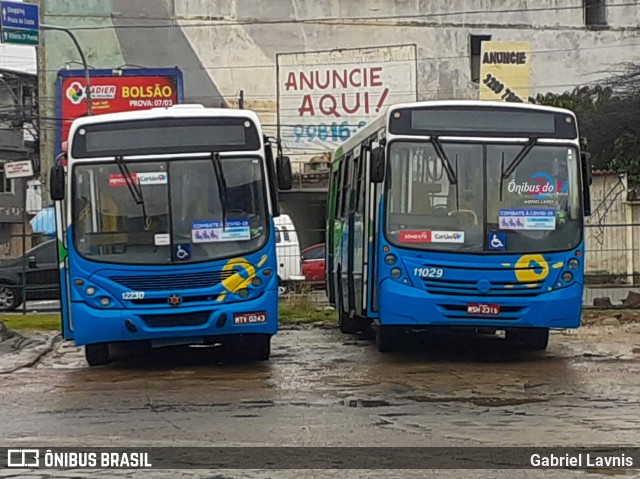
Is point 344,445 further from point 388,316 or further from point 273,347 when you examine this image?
point 273,347

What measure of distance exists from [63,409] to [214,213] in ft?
10.1

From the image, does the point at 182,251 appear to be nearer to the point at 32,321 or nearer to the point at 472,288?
the point at 472,288

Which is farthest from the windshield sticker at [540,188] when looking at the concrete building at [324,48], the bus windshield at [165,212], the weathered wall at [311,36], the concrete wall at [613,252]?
the weathered wall at [311,36]

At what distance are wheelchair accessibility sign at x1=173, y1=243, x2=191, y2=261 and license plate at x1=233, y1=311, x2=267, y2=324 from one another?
2.76ft

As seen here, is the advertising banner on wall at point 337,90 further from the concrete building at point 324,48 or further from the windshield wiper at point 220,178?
the windshield wiper at point 220,178

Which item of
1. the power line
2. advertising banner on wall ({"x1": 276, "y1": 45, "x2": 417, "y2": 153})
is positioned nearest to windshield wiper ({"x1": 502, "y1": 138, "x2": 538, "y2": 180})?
advertising banner on wall ({"x1": 276, "y1": 45, "x2": 417, "y2": 153})

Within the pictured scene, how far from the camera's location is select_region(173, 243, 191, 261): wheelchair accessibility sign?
1212 cm

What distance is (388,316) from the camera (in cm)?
1250

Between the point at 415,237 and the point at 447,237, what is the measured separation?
1.18 feet

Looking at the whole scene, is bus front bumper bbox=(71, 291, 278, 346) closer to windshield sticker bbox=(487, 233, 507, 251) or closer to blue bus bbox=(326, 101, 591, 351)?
blue bus bbox=(326, 101, 591, 351)

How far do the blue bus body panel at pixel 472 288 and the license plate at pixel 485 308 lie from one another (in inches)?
1.0

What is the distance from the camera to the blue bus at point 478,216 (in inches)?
490

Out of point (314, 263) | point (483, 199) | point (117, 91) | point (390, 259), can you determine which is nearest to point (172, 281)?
point (390, 259)

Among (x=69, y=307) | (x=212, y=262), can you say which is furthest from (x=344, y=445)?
(x=69, y=307)
